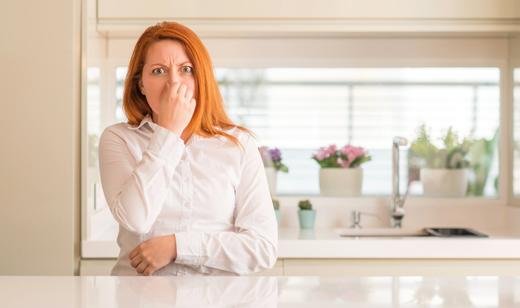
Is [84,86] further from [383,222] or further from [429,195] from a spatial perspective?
[429,195]

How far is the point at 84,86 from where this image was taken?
1.81m

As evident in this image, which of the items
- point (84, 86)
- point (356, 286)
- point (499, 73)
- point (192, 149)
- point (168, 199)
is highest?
point (499, 73)

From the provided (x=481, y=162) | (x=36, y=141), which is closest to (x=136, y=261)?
(x=36, y=141)

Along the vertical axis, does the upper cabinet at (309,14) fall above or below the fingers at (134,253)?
above

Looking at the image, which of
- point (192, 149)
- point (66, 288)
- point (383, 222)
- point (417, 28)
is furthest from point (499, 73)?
point (66, 288)

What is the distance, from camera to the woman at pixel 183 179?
996 mm

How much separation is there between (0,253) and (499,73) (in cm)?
240

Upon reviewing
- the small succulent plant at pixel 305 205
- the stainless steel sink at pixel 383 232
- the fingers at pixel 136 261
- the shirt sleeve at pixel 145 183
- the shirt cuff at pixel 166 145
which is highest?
the shirt cuff at pixel 166 145

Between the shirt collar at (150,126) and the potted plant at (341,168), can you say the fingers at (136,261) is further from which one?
the potted plant at (341,168)

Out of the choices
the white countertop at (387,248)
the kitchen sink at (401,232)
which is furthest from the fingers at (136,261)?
the kitchen sink at (401,232)

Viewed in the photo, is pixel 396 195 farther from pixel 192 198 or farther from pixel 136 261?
pixel 136 261

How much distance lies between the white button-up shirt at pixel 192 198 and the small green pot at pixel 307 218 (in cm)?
105

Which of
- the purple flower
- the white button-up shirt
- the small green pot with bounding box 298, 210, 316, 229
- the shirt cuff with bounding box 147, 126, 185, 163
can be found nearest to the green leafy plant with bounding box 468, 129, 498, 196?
the small green pot with bounding box 298, 210, 316, 229

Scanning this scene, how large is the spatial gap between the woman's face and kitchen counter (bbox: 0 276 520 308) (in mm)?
485
